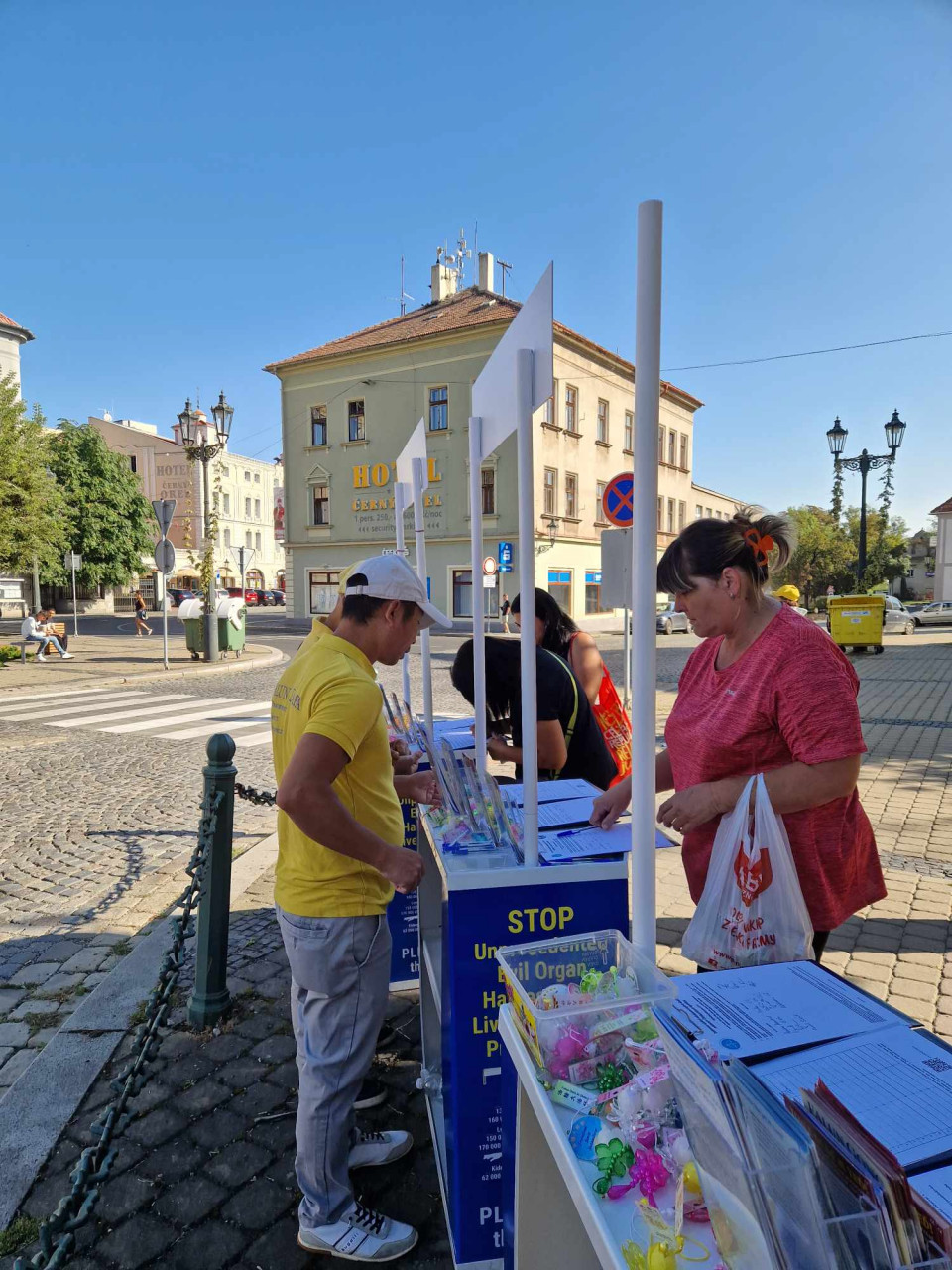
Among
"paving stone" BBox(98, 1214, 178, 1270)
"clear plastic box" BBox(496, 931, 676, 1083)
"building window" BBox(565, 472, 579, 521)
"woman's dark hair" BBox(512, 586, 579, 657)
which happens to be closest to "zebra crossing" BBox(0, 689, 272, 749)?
"woman's dark hair" BBox(512, 586, 579, 657)

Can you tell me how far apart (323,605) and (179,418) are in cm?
1386

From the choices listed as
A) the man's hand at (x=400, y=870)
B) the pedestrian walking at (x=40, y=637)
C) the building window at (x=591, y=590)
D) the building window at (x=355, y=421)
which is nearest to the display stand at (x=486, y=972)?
the man's hand at (x=400, y=870)

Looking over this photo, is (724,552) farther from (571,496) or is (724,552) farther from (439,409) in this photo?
(571,496)

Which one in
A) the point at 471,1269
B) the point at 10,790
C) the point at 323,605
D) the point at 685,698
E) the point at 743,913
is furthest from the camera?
the point at 323,605

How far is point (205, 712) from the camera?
11.4 metres

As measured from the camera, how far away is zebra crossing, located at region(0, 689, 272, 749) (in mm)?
9930

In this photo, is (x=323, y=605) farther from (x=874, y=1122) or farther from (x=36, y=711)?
(x=874, y=1122)

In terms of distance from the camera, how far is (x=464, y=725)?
395 centimetres

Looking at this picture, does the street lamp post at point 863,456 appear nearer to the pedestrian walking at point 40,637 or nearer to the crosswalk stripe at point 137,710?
the crosswalk stripe at point 137,710

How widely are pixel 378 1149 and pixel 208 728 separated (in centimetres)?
833

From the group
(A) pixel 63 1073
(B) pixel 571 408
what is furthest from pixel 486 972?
(B) pixel 571 408

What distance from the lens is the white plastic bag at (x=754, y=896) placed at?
1.83 metres

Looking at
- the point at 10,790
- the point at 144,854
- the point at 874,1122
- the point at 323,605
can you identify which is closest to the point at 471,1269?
the point at 874,1122

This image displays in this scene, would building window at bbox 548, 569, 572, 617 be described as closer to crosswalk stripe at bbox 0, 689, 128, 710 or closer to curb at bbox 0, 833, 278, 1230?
crosswalk stripe at bbox 0, 689, 128, 710
